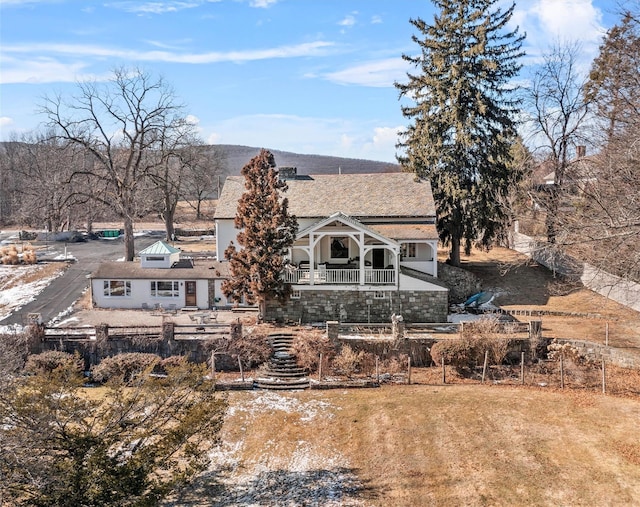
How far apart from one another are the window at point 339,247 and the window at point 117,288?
37.5 ft

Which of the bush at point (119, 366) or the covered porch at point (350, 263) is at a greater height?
the covered porch at point (350, 263)

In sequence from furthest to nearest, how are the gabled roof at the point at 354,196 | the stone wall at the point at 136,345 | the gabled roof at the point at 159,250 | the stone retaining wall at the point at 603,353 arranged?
the gabled roof at the point at 354,196 < the gabled roof at the point at 159,250 < the stone wall at the point at 136,345 < the stone retaining wall at the point at 603,353

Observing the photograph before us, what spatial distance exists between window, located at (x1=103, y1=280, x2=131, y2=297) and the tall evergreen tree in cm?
1862

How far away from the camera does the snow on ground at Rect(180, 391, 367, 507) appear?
13938 millimetres

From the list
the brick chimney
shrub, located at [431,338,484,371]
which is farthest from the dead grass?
the brick chimney

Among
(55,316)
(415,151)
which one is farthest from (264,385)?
(415,151)

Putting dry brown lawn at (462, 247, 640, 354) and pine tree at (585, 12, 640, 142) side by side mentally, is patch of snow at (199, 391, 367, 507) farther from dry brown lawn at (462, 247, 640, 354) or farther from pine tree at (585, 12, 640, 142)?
pine tree at (585, 12, 640, 142)

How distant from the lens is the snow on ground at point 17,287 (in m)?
29.1

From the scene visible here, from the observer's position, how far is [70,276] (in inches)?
1368

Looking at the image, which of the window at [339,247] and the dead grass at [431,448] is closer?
the dead grass at [431,448]

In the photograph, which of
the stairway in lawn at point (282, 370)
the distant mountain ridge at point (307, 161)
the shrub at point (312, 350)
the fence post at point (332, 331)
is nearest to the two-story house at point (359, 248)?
the stairway in lawn at point (282, 370)

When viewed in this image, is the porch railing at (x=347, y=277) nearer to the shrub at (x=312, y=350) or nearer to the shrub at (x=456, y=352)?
the shrub at (x=312, y=350)

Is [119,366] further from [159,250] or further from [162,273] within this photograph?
[159,250]

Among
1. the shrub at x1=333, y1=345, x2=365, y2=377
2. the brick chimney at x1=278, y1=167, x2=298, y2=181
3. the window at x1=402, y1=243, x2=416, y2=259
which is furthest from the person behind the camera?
the brick chimney at x1=278, y1=167, x2=298, y2=181
